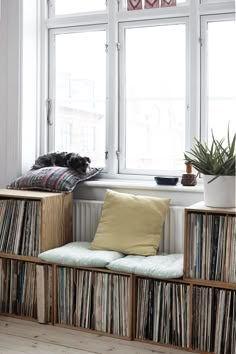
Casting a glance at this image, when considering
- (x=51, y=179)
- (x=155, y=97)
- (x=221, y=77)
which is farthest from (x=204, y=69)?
(x=51, y=179)

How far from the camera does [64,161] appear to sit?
361 centimetres

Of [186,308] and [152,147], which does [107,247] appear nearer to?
[186,308]

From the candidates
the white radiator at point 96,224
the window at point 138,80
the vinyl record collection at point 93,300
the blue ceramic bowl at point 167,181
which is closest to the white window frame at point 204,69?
the window at point 138,80

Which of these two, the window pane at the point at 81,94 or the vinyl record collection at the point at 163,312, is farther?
the window pane at the point at 81,94

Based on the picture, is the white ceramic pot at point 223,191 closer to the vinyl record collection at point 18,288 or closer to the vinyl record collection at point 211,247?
the vinyl record collection at point 211,247

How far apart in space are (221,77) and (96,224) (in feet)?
4.33

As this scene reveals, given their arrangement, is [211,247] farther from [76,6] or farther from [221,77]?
[76,6]

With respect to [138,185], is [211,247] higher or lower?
lower

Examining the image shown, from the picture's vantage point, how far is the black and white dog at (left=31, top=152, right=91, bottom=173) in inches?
138

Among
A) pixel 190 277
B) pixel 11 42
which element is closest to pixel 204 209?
pixel 190 277

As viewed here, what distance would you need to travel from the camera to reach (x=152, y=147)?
142 inches

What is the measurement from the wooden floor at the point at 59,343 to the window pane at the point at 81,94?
1319 mm

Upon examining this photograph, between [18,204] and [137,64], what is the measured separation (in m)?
1.32

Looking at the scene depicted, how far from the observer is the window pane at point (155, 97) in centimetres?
350
